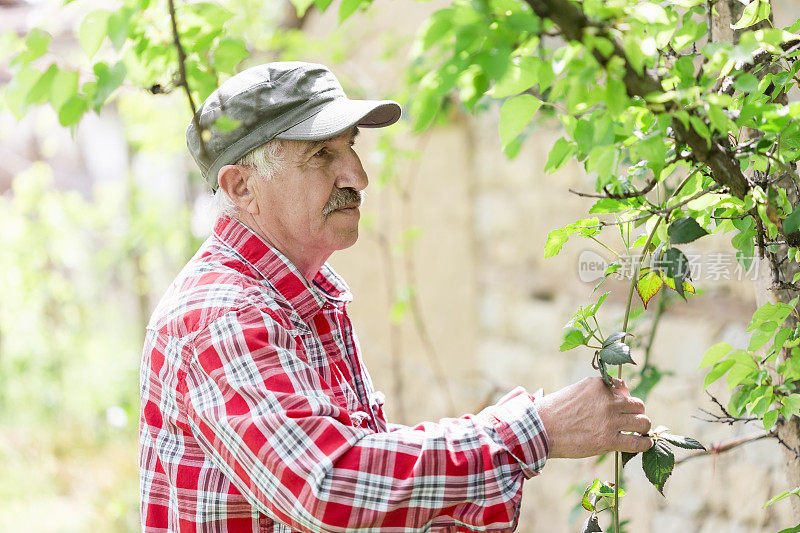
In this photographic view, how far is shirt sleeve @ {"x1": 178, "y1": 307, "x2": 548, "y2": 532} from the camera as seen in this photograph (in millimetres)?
1091

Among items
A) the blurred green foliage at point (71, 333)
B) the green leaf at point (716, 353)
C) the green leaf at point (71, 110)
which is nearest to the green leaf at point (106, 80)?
the green leaf at point (71, 110)

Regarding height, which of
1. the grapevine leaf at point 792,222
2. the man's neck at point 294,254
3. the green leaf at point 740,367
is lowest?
the green leaf at point 740,367

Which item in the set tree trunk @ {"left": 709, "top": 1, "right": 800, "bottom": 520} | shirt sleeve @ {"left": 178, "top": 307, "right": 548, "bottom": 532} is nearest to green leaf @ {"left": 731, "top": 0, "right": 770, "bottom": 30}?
tree trunk @ {"left": 709, "top": 1, "right": 800, "bottom": 520}

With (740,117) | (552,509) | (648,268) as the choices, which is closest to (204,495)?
(648,268)

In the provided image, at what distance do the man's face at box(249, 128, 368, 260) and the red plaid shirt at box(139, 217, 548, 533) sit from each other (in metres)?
0.16

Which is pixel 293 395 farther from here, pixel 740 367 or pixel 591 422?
pixel 740 367

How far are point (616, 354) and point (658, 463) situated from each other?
0.20m

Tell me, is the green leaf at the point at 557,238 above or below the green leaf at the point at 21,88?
below

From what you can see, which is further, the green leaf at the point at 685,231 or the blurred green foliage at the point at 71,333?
the blurred green foliage at the point at 71,333

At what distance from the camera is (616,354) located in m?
1.10

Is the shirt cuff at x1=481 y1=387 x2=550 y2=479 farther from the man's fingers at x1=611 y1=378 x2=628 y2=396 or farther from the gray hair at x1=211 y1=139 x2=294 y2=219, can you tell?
the gray hair at x1=211 y1=139 x2=294 y2=219

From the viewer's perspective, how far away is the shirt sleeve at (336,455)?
1.09 meters

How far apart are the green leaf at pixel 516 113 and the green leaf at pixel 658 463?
0.52 m

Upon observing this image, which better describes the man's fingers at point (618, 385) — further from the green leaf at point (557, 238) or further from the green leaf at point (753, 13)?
the green leaf at point (753, 13)
